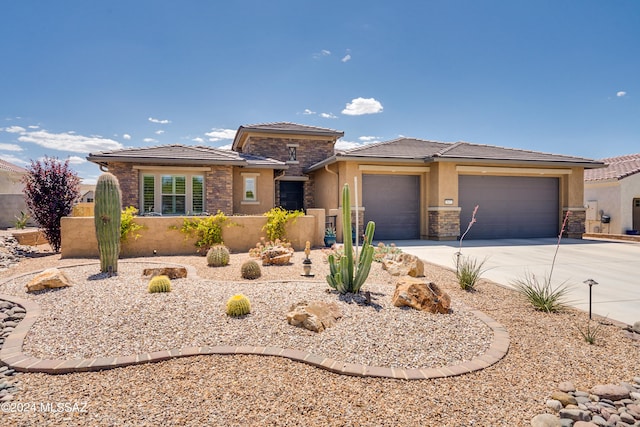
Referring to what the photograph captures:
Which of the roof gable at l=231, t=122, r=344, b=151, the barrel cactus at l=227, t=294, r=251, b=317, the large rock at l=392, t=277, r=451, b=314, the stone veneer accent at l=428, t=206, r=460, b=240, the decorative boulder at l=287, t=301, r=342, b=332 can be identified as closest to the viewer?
the decorative boulder at l=287, t=301, r=342, b=332

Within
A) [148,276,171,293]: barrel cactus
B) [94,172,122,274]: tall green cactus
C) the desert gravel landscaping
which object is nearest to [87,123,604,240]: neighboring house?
[94,172,122,274]: tall green cactus

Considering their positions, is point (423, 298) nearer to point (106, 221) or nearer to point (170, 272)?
point (170, 272)

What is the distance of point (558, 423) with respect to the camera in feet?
8.09

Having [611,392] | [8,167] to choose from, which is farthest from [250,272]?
[8,167]

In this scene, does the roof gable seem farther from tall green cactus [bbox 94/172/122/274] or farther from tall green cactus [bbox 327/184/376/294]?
tall green cactus [bbox 327/184/376/294]

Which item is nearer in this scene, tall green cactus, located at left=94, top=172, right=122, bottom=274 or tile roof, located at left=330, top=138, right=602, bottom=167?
tall green cactus, located at left=94, top=172, right=122, bottom=274

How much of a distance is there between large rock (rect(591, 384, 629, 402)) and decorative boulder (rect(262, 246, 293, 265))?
671 cm

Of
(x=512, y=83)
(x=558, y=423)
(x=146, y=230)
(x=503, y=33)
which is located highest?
(x=503, y=33)

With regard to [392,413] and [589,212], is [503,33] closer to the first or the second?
[589,212]

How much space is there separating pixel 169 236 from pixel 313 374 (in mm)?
8852

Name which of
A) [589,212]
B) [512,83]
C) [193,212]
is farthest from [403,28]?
[589,212]

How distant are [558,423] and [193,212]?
13841mm

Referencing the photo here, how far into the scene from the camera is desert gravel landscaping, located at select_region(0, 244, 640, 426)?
2549 millimetres

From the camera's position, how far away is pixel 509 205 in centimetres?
1594
